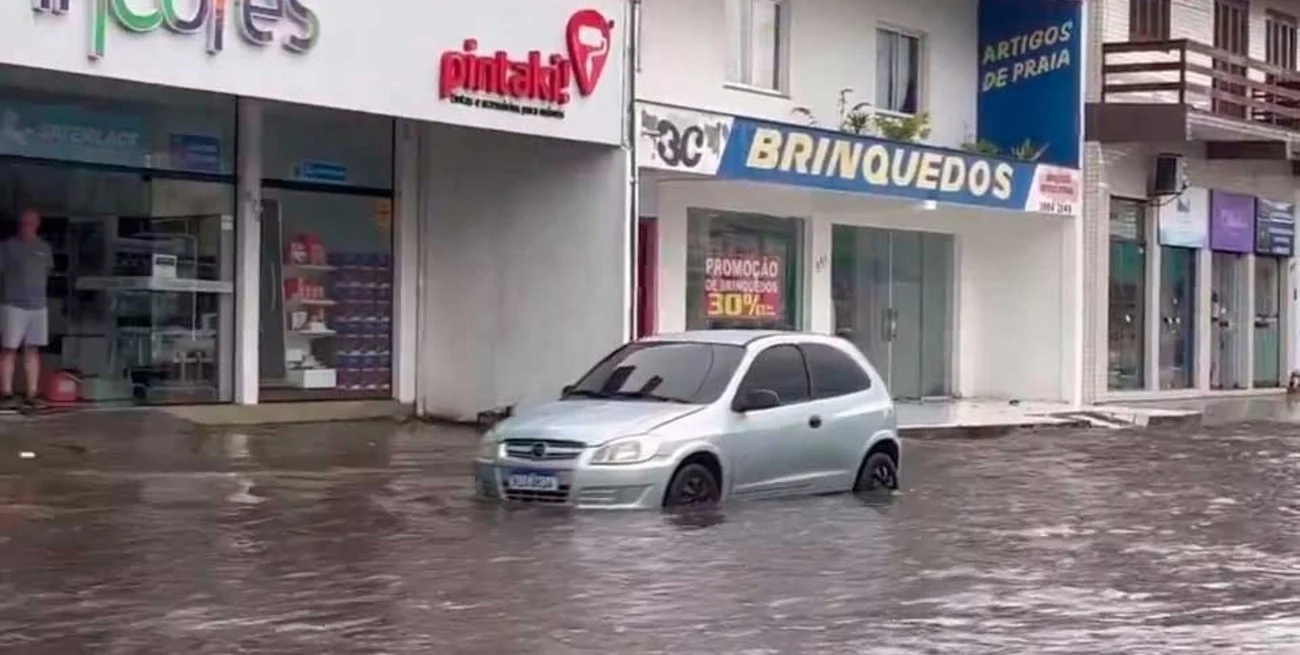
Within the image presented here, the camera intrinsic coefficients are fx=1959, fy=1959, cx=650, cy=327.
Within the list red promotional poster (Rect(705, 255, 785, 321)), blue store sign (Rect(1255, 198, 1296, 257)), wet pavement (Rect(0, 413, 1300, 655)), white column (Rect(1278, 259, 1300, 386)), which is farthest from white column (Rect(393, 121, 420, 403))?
white column (Rect(1278, 259, 1300, 386))

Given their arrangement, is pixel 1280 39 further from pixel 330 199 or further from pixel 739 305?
pixel 330 199

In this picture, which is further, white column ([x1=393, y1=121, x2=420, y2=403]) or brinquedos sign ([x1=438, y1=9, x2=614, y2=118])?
white column ([x1=393, y1=121, x2=420, y2=403])

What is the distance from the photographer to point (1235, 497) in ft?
54.2

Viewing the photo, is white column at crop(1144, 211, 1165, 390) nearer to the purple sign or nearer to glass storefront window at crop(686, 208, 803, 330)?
the purple sign

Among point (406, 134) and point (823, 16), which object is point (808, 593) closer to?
point (406, 134)

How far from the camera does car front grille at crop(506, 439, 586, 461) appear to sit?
45.4 feet

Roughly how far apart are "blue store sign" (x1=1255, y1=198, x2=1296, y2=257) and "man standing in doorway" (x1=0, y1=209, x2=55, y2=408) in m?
22.9

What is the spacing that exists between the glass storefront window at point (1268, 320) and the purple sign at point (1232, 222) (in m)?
1.08

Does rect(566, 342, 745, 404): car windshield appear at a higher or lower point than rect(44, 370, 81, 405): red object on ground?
higher

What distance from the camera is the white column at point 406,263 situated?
22.6 meters

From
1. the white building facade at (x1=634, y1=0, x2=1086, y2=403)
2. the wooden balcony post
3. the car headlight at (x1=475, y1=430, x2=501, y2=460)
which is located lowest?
the car headlight at (x1=475, y1=430, x2=501, y2=460)

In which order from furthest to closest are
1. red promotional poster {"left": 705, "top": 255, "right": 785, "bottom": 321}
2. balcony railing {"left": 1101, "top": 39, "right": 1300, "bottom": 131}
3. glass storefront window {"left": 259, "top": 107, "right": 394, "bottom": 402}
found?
balcony railing {"left": 1101, "top": 39, "right": 1300, "bottom": 131}
red promotional poster {"left": 705, "top": 255, "right": 785, "bottom": 321}
glass storefront window {"left": 259, "top": 107, "right": 394, "bottom": 402}

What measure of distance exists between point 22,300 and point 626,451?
764 cm

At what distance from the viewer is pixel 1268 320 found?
35656mm
